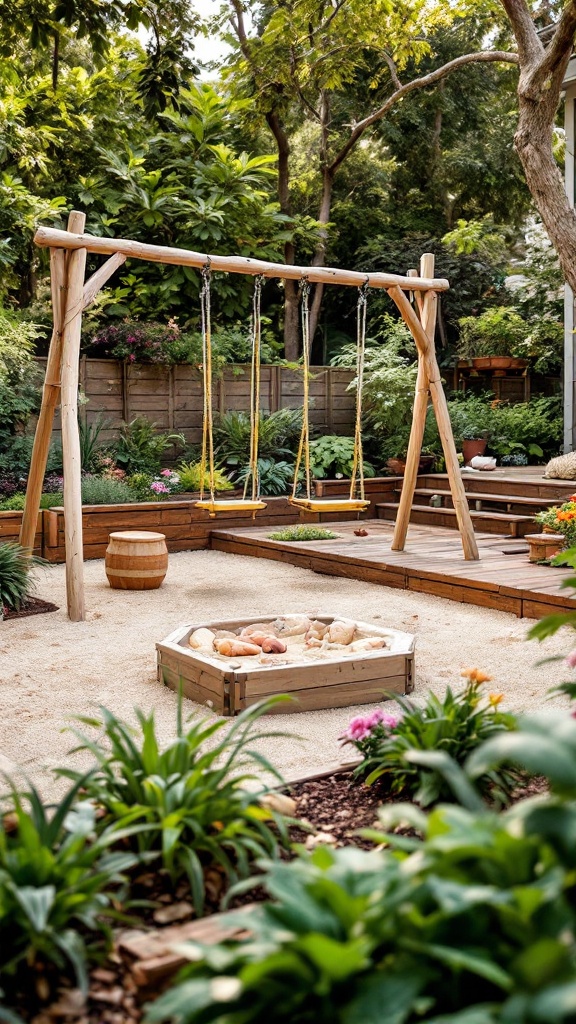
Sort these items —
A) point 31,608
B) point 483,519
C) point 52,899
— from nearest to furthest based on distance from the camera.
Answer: point 52,899 < point 31,608 < point 483,519

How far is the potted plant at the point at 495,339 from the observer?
12477 mm

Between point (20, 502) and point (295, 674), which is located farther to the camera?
point (20, 502)

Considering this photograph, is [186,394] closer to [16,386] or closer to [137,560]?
Answer: [16,386]

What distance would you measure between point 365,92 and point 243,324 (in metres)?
4.53

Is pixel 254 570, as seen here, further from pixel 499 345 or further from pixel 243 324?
pixel 499 345

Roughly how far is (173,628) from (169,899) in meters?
3.97

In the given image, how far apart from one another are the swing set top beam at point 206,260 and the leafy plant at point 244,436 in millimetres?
3693

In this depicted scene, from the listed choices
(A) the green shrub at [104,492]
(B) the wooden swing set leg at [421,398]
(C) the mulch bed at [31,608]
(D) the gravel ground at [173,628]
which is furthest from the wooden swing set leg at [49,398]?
(B) the wooden swing set leg at [421,398]

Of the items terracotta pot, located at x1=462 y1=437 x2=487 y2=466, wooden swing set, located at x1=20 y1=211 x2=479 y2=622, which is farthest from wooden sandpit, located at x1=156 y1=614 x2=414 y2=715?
terracotta pot, located at x1=462 y1=437 x2=487 y2=466

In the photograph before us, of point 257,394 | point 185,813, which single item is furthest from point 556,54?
point 185,813

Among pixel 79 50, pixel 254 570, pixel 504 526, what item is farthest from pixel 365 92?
pixel 254 570

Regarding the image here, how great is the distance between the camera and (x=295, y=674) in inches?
161

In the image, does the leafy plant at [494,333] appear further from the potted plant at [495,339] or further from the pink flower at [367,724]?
the pink flower at [367,724]

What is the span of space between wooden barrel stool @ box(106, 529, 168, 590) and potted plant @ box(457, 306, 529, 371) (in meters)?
7.00
